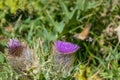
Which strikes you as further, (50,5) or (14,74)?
(50,5)

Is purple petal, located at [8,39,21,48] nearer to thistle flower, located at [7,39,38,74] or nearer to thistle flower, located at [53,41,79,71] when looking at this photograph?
thistle flower, located at [7,39,38,74]

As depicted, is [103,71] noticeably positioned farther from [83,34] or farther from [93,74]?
[83,34]

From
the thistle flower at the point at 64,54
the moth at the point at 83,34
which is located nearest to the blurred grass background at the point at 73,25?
the moth at the point at 83,34

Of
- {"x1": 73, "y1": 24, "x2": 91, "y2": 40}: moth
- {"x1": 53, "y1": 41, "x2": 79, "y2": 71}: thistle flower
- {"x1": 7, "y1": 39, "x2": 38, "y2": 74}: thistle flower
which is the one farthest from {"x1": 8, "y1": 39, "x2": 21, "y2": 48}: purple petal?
{"x1": 73, "y1": 24, "x2": 91, "y2": 40}: moth

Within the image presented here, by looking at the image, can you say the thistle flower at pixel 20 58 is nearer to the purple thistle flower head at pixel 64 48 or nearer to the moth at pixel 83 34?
the purple thistle flower head at pixel 64 48

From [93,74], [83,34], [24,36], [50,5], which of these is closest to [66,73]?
[93,74]

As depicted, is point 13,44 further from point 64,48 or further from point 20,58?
point 64,48
